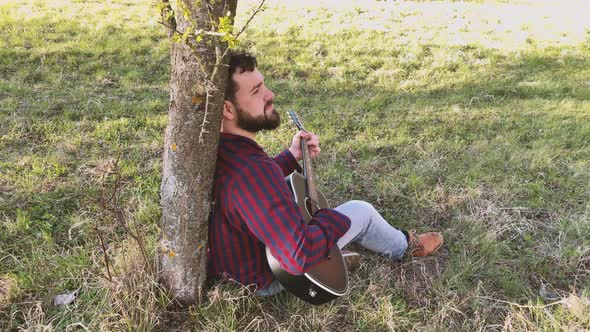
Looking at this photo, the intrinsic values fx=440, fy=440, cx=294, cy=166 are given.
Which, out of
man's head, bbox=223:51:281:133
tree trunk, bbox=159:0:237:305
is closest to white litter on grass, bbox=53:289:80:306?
tree trunk, bbox=159:0:237:305

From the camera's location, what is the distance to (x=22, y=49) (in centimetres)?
800

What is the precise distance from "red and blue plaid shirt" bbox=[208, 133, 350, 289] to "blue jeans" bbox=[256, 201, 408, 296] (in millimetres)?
777

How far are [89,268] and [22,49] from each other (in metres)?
6.71

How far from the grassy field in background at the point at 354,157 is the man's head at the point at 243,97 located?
29.5 inches

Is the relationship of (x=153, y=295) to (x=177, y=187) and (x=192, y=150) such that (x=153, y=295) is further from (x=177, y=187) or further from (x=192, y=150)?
(x=192, y=150)

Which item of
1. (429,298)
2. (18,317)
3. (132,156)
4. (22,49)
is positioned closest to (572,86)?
(429,298)

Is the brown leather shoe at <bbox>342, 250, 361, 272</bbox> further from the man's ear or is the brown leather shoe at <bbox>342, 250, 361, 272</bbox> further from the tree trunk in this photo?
the man's ear

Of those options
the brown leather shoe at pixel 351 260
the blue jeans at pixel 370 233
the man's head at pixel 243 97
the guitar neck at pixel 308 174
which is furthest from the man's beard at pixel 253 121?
the brown leather shoe at pixel 351 260

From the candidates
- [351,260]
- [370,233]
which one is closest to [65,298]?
[351,260]

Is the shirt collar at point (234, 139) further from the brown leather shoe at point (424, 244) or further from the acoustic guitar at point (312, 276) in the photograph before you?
the brown leather shoe at point (424, 244)

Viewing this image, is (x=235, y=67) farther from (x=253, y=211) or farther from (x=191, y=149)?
(x=253, y=211)

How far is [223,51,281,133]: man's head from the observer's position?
2.64 meters

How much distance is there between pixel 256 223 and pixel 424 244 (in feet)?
5.98

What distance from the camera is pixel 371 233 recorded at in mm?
3406
